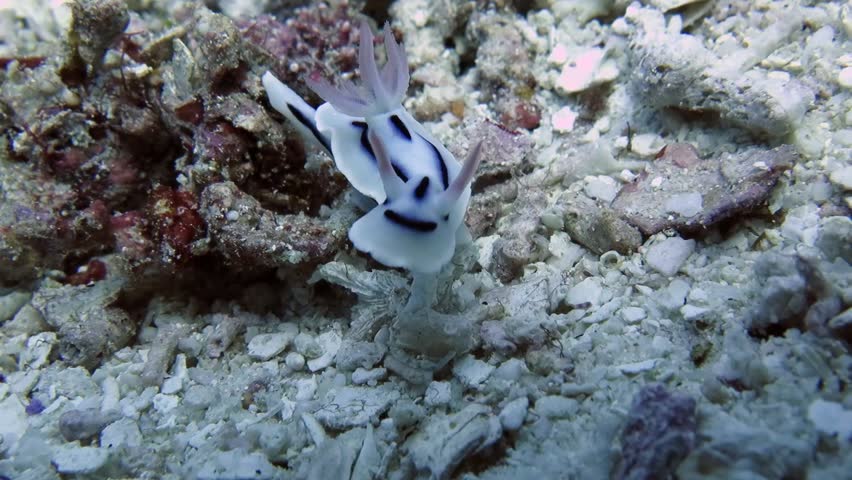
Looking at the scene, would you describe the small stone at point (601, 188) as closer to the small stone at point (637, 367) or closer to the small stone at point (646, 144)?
the small stone at point (646, 144)

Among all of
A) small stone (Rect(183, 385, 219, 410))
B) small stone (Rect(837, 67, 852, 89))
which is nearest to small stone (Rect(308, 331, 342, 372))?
small stone (Rect(183, 385, 219, 410))

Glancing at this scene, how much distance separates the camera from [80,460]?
2393 mm

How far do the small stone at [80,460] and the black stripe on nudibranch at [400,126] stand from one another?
2095 mm

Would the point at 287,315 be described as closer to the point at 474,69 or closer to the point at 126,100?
the point at 126,100

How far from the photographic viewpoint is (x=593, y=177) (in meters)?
3.34

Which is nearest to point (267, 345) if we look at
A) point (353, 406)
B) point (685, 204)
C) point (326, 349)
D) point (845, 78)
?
point (326, 349)

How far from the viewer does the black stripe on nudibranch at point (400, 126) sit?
9.72 feet

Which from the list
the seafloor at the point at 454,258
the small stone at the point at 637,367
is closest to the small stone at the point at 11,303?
the seafloor at the point at 454,258

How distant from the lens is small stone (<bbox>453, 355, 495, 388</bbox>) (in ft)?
8.14

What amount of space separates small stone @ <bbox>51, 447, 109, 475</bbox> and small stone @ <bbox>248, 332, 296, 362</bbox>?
0.91 meters

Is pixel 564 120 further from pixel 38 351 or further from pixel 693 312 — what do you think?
pixel 38 351

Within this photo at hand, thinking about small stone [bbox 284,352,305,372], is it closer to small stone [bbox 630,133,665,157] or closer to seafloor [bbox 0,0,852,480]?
seafloor [bbox 0,0,852,480]

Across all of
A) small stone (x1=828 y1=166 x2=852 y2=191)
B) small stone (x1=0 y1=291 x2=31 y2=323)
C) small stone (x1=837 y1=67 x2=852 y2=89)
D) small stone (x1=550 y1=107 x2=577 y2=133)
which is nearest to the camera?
small stone (x1=828 y1=166 x2=852 y2=191)

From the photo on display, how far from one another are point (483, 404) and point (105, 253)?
284 cm
